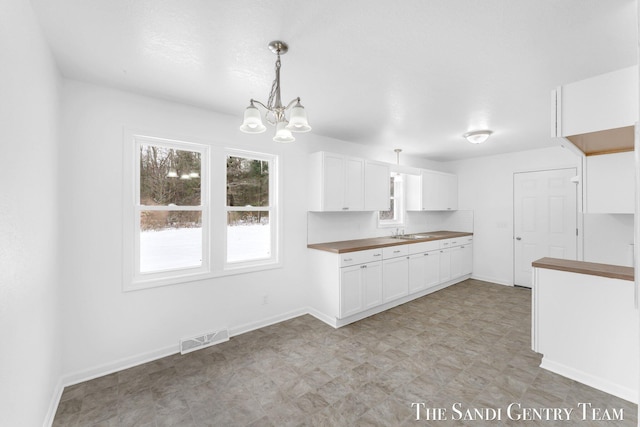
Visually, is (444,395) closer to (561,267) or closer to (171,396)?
(561,267)

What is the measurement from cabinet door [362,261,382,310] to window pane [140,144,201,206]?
2.30m

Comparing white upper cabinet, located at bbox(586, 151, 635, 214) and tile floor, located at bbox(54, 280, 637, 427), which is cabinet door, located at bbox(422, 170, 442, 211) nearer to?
tile floor, located at bbox(54, 280, 637, 427)

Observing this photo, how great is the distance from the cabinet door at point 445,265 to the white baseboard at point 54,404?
5086mm

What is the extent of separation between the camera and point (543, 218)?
4.96 metres

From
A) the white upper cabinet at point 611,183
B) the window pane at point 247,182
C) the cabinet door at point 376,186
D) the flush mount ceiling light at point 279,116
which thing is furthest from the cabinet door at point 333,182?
the white upper cabinet at point 611,183

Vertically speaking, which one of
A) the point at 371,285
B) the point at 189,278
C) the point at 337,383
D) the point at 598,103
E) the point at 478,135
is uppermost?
the point at 478,135

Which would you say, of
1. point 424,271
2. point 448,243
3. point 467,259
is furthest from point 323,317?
point 467,259

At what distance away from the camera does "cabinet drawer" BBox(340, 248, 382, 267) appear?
3465mm

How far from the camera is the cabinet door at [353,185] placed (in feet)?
13.0

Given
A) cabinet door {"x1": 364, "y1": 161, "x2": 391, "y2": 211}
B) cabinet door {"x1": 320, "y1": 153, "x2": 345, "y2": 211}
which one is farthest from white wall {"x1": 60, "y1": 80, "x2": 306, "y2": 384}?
cabinet door {"x1": 364, "y1": 161, "x2": 391, "y2": 211}

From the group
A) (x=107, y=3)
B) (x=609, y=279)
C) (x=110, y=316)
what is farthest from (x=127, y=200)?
(x=609, y=279)

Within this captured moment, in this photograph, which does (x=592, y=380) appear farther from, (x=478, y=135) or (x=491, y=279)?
(x=491, y=279)

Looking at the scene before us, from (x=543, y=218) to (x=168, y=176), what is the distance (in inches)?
237

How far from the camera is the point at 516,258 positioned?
17.2 feet
